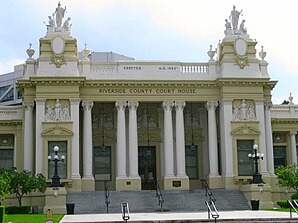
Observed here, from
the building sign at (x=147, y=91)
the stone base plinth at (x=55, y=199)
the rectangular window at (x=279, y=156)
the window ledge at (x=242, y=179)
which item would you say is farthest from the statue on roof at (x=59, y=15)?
the rectangular window at (x=279, y=156)

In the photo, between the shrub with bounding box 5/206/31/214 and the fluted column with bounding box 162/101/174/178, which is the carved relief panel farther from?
the shrub with bounding box 5/206/31/214

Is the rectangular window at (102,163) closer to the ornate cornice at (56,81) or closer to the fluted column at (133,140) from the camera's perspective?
the fluted column at (133,140)

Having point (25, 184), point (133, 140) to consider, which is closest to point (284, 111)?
point (133, 140)

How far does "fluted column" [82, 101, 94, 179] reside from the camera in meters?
44.6

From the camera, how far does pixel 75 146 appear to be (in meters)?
44.1

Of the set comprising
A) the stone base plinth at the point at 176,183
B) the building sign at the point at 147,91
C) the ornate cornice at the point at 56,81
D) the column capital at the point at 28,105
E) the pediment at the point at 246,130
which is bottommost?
the stone base plinth at the point at 176,183

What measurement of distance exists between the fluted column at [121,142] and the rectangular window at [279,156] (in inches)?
566

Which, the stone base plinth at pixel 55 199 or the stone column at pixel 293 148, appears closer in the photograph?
the stone base plinth at pixel 55 199

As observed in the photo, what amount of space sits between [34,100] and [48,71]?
2.46m

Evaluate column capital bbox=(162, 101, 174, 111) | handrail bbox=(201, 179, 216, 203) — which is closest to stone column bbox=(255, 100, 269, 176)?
handrail bbox=(201, 179, 216, 203)

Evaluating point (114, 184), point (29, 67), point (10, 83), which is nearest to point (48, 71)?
point (29, 67)

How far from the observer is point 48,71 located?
147 ft

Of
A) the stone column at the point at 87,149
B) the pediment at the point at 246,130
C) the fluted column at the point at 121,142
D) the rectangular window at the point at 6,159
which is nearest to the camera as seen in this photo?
the stone column at the point at 87,149

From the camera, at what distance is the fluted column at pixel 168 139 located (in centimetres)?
4556
